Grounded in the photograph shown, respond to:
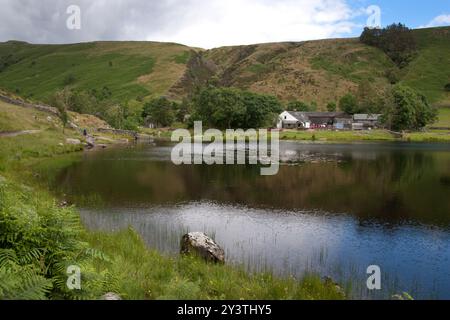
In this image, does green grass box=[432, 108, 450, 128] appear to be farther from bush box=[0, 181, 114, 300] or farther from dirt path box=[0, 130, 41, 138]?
bush box=[0, 181, 114, 300]

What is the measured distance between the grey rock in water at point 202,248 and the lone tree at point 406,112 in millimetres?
137728

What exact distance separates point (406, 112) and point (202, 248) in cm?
13959

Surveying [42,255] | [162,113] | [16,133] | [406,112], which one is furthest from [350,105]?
[42,255]

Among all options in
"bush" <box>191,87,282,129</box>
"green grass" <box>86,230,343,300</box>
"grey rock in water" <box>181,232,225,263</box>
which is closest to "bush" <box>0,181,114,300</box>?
"green grass" <box>86,230,343,300</box>

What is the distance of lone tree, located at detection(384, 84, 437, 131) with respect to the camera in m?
142

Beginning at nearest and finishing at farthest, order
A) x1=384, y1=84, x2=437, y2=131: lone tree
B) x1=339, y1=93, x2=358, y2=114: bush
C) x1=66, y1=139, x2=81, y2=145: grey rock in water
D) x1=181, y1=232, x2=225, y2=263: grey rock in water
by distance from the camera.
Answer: x1=181, y1=232, x2=225, y2=263: grey rock in water, x1=66, y1=139, x2=81, y2=145: grey rock in water, x1=384, y1=84, x2=437, y2=131: lone tree, x1=339, y1=93, x2=358, y2=114: bush

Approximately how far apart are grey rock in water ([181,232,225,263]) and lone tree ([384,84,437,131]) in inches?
5422

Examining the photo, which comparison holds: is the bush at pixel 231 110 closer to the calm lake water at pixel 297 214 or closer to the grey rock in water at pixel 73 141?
the grey rock in water at pixel 73 141

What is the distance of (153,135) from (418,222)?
405ft

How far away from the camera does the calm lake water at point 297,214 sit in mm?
19938

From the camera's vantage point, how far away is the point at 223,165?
5931 centimetres

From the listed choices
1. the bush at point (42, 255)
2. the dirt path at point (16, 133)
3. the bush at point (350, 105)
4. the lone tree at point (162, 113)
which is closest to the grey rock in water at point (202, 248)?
the bush at point (42, 255)
